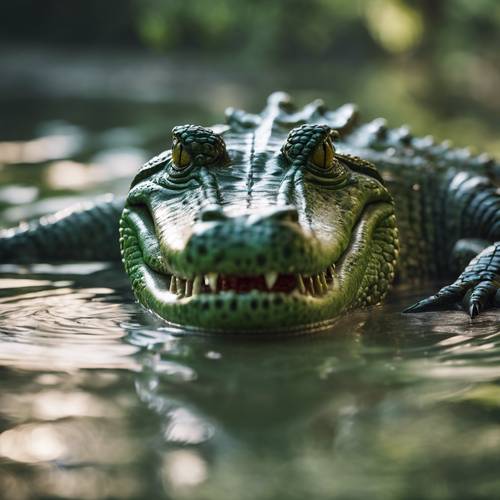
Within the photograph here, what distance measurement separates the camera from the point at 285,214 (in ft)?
9.88

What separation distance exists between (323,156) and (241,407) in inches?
58.3

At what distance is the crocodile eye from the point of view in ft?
12.1

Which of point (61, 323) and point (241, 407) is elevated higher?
point (61, 323)

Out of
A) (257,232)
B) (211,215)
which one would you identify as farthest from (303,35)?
(257,232)

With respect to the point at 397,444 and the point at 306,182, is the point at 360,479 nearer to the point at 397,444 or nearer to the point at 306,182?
the point at 397,444

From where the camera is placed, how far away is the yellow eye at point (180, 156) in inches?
147

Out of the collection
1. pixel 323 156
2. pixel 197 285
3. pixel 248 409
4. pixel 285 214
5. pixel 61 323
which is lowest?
pixel 248 409

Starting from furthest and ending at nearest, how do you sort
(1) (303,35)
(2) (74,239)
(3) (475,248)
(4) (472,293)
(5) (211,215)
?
1. (1) (303,35)
2. (2) (74,239)
3. (3) (475,248)
4. (4) (472,293)
5. (5) (211,215)

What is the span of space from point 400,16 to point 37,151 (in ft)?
69.4

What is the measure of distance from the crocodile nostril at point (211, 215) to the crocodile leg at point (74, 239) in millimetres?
1948

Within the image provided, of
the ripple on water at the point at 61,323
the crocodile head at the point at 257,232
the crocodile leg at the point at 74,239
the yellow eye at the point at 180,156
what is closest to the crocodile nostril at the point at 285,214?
the crocodile head at the point at 257,232

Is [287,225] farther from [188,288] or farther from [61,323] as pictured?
[61,323]

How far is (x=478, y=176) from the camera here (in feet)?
16.0

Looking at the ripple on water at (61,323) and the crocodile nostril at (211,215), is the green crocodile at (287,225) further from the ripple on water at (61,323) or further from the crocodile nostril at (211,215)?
the ripple on water at (61,323)
